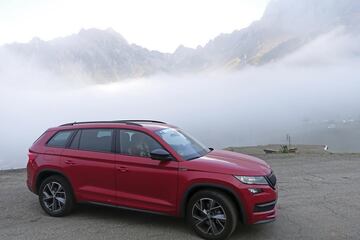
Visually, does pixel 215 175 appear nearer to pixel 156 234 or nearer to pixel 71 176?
pixel 156 234

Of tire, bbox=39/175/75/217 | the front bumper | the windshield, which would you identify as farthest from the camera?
tire, bbox=39/175/75/217

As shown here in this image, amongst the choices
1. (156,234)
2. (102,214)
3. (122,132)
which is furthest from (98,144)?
(156,234)

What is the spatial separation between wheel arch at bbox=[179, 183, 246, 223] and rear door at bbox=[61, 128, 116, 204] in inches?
50.3

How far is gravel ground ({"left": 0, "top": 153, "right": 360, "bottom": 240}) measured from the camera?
6.81 m

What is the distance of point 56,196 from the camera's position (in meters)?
7.88

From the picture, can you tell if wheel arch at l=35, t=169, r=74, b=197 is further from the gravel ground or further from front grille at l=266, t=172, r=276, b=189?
front grille at l=266, t=172, r=276, b=189

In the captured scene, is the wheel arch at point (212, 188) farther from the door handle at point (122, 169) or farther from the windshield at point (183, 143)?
the door handle at point (122, 169)

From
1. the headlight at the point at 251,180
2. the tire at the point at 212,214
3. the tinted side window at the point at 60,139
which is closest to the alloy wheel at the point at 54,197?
the tinted side window at the point at 60,139

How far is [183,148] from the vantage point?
7254mm

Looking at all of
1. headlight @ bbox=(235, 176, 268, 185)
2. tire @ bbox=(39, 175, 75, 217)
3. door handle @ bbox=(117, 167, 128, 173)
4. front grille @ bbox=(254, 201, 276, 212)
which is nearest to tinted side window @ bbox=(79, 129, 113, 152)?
door handle @ bbox=(117, 167, 128, 173)

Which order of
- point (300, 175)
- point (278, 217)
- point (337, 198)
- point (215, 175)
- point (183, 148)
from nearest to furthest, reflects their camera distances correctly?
1. point (215, 175)
2. point (183, 148)
3. point (278, 217)
4. point (337, 198)
5. point (300, 175)

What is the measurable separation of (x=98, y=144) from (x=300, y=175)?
22.7 feet

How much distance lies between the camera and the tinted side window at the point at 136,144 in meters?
7.14

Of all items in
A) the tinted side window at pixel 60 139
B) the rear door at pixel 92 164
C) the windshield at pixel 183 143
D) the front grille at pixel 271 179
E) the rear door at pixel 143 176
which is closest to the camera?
the front grille at pixel 271 179
